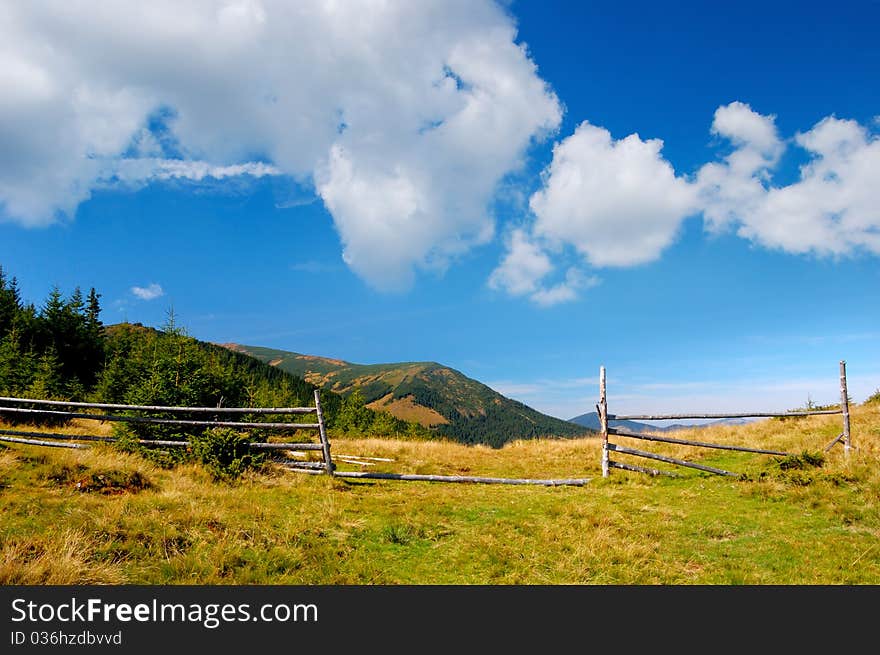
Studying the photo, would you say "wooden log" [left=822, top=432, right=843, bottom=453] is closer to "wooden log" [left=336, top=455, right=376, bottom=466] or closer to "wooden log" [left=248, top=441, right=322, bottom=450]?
"wooden log" [left=336, top=455, right=376, bottom=466]

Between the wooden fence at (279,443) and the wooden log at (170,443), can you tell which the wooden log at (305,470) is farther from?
the wooden log at (170,443)

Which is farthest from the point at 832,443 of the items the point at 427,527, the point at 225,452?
the point at 225,452

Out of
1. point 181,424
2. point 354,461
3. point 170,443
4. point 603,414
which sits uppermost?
point 603,414

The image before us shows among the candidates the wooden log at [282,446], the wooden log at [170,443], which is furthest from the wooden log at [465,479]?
the wooden log at [170,443]

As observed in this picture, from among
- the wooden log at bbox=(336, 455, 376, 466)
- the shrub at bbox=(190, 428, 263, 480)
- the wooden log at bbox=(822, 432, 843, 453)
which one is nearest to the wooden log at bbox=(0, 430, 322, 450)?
the shrub at bbox=(190, 428, 263, 480)

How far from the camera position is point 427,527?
7215 millimetres

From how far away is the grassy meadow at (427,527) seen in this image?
5129 millimetres

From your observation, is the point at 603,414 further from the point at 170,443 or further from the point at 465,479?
the point at 170,443

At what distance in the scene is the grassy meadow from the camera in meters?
5.13

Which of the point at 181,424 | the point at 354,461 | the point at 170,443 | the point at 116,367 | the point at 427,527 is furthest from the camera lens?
the point at 116,367

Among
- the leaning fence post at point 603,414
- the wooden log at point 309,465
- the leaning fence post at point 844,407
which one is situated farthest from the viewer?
the leaning fence post at point 844,407

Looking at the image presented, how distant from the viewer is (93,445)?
11352 millimetres
